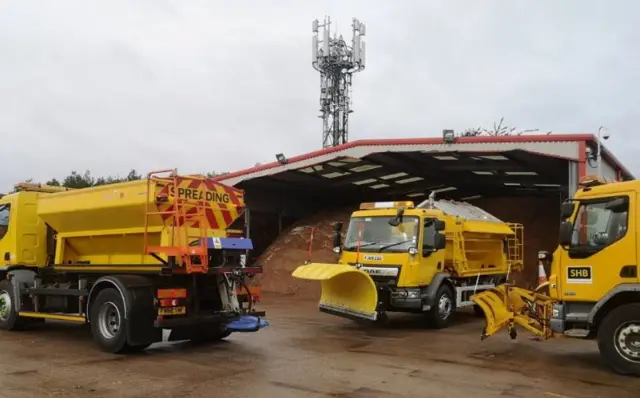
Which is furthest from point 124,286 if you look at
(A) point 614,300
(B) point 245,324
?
(A) point 614,300

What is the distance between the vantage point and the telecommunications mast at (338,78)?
44750 millimetres

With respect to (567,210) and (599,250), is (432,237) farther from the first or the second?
(599,250)

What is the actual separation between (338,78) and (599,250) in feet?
125

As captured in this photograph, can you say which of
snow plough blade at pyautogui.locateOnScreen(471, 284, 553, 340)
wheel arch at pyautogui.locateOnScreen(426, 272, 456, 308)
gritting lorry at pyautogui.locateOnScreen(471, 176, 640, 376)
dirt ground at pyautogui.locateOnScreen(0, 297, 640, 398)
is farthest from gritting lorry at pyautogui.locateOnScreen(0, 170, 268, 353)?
gritting lorry at pyautogui.locateOnScreen(471, 176, 640, 376)

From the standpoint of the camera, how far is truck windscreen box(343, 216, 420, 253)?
12.9m

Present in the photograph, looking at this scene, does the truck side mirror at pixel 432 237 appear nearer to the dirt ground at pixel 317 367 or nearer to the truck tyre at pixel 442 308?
the truck tyre at pixel 442 308

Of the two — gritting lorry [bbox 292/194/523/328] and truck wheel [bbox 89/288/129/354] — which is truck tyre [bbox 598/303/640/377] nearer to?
gritting lorry [bbox 292/194/523/328]

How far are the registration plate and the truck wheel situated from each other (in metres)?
0.66

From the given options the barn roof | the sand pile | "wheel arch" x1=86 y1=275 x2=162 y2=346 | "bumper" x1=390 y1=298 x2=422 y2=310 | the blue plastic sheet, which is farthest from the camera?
the sand pile

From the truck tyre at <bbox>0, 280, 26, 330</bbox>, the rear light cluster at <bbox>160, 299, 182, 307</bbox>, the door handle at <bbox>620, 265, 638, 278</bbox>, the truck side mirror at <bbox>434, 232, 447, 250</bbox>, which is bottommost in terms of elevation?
the truck tyre at <bbox>0, 280, 26, 330</bbox>

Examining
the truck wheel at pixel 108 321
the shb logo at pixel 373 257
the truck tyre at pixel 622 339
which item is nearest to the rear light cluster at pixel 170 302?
the truck wheel at pixel 108 321

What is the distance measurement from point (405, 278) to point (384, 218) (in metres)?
1.47

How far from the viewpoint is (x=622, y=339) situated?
331 inches

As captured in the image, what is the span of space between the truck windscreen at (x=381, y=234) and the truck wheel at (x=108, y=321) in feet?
17.9
